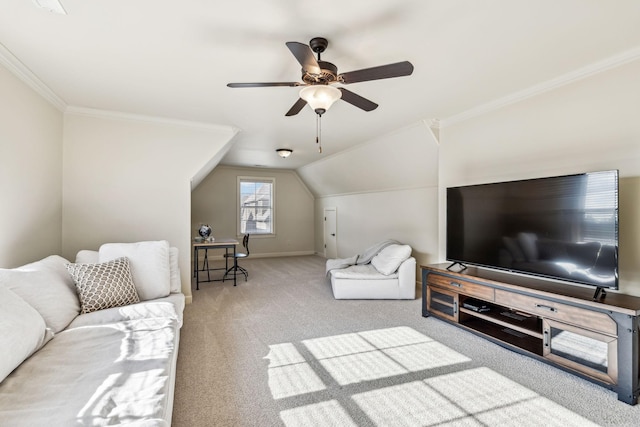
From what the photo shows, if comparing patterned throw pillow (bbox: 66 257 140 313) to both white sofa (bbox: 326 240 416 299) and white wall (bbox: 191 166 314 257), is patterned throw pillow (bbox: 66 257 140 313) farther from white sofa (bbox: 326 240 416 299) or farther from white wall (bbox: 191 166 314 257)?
white wall (bbox: 191 166 314 257)

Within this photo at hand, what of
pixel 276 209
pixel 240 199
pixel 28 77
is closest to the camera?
pixel 28 77

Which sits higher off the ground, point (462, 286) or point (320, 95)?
point (320, 95)

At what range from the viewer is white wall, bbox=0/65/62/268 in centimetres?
246

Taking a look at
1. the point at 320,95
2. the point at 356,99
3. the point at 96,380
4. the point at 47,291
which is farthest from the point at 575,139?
the point at 47,291

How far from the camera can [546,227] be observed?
8.54 feet

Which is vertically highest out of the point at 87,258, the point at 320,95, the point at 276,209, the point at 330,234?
the point at 320,95

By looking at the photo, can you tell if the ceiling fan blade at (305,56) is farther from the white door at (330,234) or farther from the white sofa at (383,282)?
the white door at (330,234)

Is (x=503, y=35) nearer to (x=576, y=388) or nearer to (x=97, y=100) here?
(x=576, y=388)

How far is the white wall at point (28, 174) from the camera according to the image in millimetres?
2459

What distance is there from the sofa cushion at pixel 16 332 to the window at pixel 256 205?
639cm

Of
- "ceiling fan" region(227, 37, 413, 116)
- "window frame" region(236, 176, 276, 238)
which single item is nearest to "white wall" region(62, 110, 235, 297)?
"ceiling fan" region(227, 37, 413, 116)

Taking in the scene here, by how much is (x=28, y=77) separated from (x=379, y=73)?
304 cm

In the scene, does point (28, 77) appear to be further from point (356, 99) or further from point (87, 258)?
A: point (356, 99)

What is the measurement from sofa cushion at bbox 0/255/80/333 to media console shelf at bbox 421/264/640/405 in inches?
135
